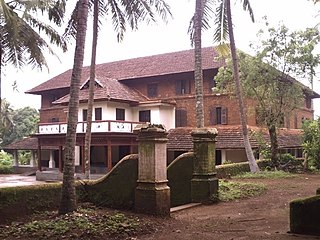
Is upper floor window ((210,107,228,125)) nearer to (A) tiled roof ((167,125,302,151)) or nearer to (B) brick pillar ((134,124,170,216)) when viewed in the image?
(A) tiled roof ((167,125,302,151))

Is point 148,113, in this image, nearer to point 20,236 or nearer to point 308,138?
point 308,138

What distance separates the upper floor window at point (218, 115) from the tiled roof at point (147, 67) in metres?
3.05

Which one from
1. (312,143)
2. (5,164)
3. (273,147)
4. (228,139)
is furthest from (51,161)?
(312,143)

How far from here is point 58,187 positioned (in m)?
9.41

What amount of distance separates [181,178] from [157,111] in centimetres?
1883

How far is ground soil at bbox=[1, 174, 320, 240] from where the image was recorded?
23.8 ft

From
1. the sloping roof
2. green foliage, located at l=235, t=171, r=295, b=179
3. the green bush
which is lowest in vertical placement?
green foliage, located at l=235, t=171, r=295, b=179

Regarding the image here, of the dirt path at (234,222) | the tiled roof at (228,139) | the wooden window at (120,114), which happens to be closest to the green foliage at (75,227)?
the dirt path at (234,222)

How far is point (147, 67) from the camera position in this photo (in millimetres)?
33219

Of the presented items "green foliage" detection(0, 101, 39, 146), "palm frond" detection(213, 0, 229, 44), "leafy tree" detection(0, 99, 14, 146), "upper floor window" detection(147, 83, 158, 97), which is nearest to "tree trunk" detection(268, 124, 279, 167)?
"palm frond" detection(213, 0, 229, 44)

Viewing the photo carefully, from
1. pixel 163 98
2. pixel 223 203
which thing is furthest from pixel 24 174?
pixel 223 203

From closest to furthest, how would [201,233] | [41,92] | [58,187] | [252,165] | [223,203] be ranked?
[201,233]
[58,187]
[223,203]
[252,165]
[41,92]

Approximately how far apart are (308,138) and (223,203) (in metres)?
14.2

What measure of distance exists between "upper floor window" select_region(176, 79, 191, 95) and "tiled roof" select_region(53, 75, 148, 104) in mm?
2711
